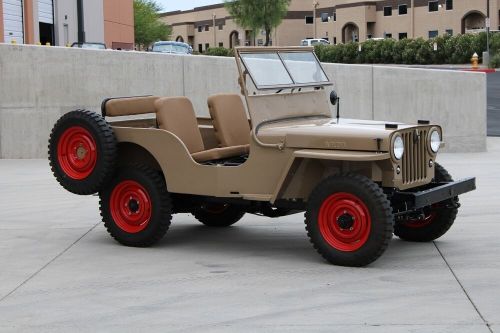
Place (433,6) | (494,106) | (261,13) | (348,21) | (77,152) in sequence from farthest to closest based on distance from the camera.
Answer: (261,13) → (348,21) → (433,6) → (494,106) → (77,152)

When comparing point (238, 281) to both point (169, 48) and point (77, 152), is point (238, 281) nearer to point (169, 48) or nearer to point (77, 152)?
point (77, 152)

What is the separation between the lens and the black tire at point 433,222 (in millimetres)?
8180

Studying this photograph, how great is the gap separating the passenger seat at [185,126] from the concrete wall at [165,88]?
7164mm

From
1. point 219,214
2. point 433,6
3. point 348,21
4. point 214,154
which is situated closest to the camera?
point 214,154

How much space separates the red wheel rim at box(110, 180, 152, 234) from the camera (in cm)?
831

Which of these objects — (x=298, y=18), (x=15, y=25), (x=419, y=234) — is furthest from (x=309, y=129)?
(x=298, y=18)

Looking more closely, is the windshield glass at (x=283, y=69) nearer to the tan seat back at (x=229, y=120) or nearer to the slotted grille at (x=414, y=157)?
the tan seat back at (x=229, y=120)

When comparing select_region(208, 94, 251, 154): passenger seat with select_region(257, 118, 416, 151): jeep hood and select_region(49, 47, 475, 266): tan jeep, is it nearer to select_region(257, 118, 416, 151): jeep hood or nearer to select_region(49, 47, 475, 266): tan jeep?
select_region(49, 47, 475, 266): tan jeep

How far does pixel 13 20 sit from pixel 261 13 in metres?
61.0

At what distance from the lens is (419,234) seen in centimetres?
841

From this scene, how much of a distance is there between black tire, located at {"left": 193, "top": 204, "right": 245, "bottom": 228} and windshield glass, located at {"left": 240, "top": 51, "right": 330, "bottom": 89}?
148cm

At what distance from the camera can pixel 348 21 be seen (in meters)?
90.1

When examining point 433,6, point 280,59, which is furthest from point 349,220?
point 433,6

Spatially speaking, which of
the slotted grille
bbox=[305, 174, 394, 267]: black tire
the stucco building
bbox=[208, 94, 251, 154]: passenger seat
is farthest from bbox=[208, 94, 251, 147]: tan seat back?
the stucco building
